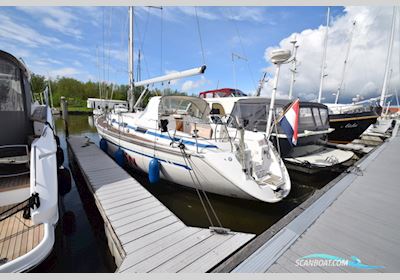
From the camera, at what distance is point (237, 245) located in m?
2.60

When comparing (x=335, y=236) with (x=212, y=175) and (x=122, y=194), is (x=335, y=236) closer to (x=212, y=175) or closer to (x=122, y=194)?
(x=212, y=175)

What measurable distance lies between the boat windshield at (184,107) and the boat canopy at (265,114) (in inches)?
46.2

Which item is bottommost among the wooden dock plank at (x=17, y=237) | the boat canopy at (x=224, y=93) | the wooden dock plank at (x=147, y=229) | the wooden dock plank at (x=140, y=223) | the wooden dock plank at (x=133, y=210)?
the wooden dock plank at (x=147, y=229)

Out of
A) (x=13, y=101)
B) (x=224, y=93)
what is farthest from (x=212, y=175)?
(x=224, y=93)

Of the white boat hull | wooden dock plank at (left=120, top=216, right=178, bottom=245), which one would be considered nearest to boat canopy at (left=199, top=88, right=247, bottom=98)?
the white boat hull

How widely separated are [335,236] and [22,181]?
500 centimetres

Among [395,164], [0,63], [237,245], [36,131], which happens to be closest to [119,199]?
[237,245]

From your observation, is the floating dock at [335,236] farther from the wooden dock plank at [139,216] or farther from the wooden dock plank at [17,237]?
the wooden dock plank at [17,237]

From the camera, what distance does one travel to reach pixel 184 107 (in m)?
6.46

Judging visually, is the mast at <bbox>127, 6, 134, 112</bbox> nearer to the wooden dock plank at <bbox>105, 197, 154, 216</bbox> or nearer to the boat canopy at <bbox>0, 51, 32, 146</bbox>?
the boat canopy at <bbox>0, 51, 32, 146</bbox>

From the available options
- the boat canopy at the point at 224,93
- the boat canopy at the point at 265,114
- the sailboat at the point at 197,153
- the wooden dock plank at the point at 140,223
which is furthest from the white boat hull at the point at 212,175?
the boat canopy at the point at 224,93

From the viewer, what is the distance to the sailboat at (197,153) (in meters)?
4.00

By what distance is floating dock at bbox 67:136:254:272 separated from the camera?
2.30m

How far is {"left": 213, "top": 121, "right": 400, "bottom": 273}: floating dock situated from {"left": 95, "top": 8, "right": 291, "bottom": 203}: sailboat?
1.04 meters
